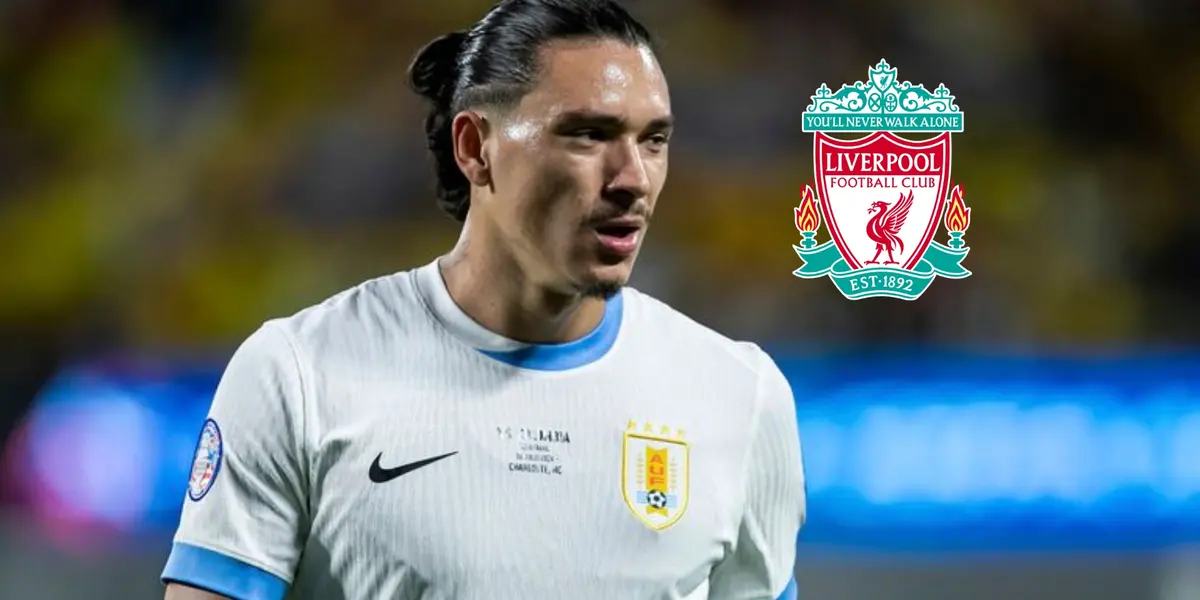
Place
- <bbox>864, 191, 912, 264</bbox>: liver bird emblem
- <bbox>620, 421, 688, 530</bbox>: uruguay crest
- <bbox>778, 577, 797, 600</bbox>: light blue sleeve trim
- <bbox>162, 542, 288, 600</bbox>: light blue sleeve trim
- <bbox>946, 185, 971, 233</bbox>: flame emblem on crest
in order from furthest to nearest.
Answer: <bbox>946, 185, 971, 233</bbox>: flame emblem on crest → <bbox>864, 191, 912, 264</bbox>: liver bird emblem → <bbox>778, 577, 797, 600</bbox>: light blue sleeve trim → <bbox>620, 421, 688, 530</bbox>: uruguay crest → <bbox>162, 542, 288, 600</bbox>: light blue sleeve trim

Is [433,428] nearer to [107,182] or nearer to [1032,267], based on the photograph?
[1032,267]

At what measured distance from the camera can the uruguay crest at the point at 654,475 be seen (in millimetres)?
2164

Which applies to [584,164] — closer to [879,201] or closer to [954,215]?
[879,201]

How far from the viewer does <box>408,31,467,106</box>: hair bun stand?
238cm

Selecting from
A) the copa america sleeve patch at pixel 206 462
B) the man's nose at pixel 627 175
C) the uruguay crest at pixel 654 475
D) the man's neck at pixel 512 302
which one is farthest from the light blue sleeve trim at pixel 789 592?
the copa america sleeve patch at pixel 206 462

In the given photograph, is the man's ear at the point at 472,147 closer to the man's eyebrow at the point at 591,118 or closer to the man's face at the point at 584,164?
the man's face at the point at 584,164

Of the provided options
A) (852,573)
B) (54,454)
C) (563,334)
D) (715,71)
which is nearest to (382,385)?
(563,334)

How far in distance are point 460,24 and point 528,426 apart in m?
3.81

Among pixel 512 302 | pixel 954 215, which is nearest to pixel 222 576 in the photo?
pixel 512 302

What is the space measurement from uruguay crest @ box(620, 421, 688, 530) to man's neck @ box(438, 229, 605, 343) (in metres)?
0.16

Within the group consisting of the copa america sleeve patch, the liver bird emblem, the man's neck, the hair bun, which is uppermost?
the hair bun

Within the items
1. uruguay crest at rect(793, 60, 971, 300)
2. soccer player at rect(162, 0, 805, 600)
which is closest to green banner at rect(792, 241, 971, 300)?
uruguay crest at rect(793, 60, 971, 300)

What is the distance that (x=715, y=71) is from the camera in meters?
5.61

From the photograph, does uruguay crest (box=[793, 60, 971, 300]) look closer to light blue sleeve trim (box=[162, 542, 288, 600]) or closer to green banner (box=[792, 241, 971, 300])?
green banner (box=[792, 241, 971, 300])
